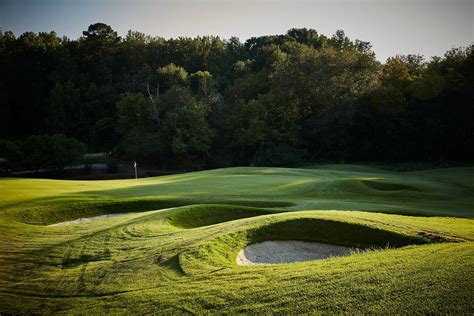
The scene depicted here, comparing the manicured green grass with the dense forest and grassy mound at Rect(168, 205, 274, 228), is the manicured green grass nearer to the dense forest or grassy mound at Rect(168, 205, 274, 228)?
grassy mound at Rect(168, 205, 274, 228)

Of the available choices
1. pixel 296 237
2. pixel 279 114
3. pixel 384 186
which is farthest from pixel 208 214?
pixel 279 114

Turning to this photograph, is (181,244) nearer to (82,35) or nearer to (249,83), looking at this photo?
(249,83)

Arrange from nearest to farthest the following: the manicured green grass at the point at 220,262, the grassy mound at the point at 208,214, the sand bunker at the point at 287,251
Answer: the manicured green grass at the point at 220,262
the sand bunker at the point at 287,251
the grassy mound at the point at 208,214

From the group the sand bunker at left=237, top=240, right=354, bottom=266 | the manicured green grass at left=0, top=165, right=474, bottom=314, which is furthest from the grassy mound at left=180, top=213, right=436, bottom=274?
the sand bunker at left=237, top=240, right=354, bottom=266

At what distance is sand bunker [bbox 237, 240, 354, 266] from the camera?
958 cm

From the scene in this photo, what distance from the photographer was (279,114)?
50906 millimetres

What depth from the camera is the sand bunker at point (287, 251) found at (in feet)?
31.4

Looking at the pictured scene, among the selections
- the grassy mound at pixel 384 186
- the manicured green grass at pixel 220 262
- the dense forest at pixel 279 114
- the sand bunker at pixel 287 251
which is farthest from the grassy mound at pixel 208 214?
the dense forest at pixel 279 114

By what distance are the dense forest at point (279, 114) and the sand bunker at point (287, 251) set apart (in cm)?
3786

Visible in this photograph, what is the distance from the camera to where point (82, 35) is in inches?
Result: 3364

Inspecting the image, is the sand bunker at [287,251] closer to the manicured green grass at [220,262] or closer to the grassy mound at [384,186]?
the manicured green grass at [220,262]

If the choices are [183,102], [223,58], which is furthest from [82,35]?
[183,102]

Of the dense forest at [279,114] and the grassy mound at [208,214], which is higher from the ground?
the dense forest at [279,114]

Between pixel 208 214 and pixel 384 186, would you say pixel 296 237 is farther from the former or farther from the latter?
pixel 384 186
